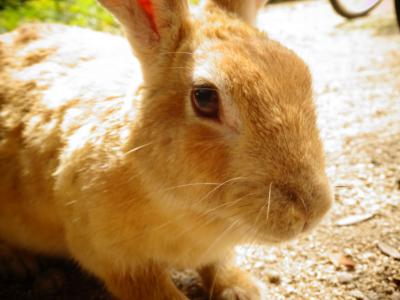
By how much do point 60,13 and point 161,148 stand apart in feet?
14.2

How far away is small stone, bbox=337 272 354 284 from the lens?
2555 mm

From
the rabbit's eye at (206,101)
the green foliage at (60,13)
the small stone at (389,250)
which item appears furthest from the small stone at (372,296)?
the green foliage at (60,13)

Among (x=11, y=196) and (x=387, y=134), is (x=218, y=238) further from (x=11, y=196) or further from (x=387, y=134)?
(x=387, y=134)

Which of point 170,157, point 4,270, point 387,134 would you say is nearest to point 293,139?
point 170,157

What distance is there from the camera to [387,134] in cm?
420

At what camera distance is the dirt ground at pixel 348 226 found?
8.48ft

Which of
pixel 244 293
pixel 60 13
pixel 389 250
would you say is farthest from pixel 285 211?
pixel 60 13

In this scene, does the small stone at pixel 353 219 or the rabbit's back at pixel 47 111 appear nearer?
the rabbit's back at pixel 47 111

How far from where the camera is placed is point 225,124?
1.85 metres

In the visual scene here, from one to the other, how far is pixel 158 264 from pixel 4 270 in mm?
1333

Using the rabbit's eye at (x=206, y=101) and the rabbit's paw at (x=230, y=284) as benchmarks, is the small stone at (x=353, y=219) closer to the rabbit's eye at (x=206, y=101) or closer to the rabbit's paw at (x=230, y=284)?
the rabbit's paw at (x=230, y=284)

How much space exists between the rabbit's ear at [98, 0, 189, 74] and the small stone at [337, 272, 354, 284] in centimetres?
177

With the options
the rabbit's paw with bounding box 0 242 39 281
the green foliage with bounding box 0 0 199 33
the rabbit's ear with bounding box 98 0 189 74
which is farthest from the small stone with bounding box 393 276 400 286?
the green foliage with bounding box 0 0 199 33

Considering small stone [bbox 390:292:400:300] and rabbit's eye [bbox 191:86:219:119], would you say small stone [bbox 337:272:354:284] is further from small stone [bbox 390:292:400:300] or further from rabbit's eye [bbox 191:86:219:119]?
rabbit's eye [bbox 191:86:219:119]
